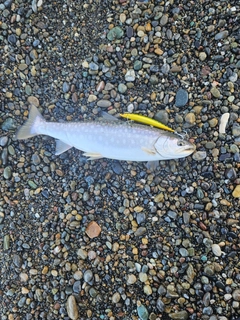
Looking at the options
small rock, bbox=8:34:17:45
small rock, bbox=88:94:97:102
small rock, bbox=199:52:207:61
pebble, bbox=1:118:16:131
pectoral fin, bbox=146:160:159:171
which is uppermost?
small rock, bbox=199:52:207:61

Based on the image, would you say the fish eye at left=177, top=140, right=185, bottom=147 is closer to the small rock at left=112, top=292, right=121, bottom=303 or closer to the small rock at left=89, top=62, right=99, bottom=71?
the small rock at left=89, top=62, right=99, bottom=71

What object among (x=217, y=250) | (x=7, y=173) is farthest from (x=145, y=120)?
(x=7, y=173)

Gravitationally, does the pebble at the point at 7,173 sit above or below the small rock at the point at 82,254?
above

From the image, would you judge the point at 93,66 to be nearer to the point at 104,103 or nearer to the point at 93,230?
the point at 104,103

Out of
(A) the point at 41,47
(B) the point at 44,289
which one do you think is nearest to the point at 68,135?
(A) the point at 41,47

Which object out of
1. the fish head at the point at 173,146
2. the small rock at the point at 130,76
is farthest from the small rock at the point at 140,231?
the small rock at the point at 130,76

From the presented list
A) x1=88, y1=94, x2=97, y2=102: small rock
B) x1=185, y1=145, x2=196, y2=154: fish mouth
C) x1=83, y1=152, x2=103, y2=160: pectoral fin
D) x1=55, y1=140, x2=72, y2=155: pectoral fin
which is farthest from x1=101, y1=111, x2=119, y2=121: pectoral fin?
x1=185, y1=145, x2=196, y2=154: fish mouth

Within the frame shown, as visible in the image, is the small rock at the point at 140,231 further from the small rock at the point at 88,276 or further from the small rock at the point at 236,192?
the small rock at the point at 236,192
